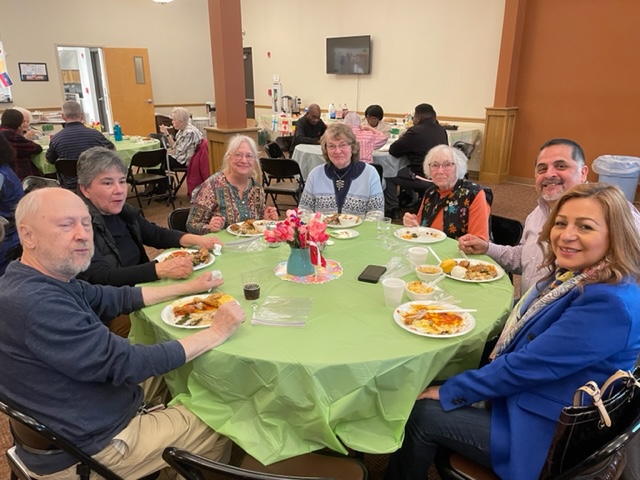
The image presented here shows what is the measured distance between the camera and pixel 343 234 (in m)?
2.51

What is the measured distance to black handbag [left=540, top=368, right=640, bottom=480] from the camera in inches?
43.1

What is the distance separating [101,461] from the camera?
4.29ft

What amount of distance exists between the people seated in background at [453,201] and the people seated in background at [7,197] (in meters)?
2.78

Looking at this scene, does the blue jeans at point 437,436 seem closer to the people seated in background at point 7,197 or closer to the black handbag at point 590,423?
the black handbag at point 590,423

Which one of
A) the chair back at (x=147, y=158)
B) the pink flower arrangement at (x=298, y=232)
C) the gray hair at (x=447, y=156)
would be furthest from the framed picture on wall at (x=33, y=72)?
the pink flower arrangement at (x=298, y=232)

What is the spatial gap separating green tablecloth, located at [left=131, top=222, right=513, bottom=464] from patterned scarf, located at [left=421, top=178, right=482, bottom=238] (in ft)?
3.49

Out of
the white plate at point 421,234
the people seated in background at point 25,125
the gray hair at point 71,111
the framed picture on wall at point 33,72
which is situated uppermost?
the framed picture on wall at point 33,72

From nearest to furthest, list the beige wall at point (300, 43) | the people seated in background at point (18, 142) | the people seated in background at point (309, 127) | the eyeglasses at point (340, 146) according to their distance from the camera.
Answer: the eyeglasses at point (340, 146) < the people seated in background at point (18, 142) < the people seated in background at point (309, 127) < the beige wall at point (300, 43)

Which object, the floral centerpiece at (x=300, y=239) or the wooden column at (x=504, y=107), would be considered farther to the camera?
the wooden column at (x=504, y=107)

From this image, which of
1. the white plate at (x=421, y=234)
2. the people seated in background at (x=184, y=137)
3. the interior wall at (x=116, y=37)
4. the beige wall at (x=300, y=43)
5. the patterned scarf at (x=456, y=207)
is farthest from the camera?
the interior wall at (x=116, y=37)

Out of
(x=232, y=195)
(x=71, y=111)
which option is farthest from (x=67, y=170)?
(x=232, y=195)

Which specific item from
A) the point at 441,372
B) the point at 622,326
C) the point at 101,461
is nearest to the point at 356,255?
the point at 441,372

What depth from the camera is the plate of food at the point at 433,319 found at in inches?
58.9

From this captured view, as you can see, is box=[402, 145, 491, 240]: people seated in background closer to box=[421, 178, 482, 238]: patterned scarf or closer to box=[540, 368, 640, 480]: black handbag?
box=[421, 178, 482, 238]: patterned scarf
